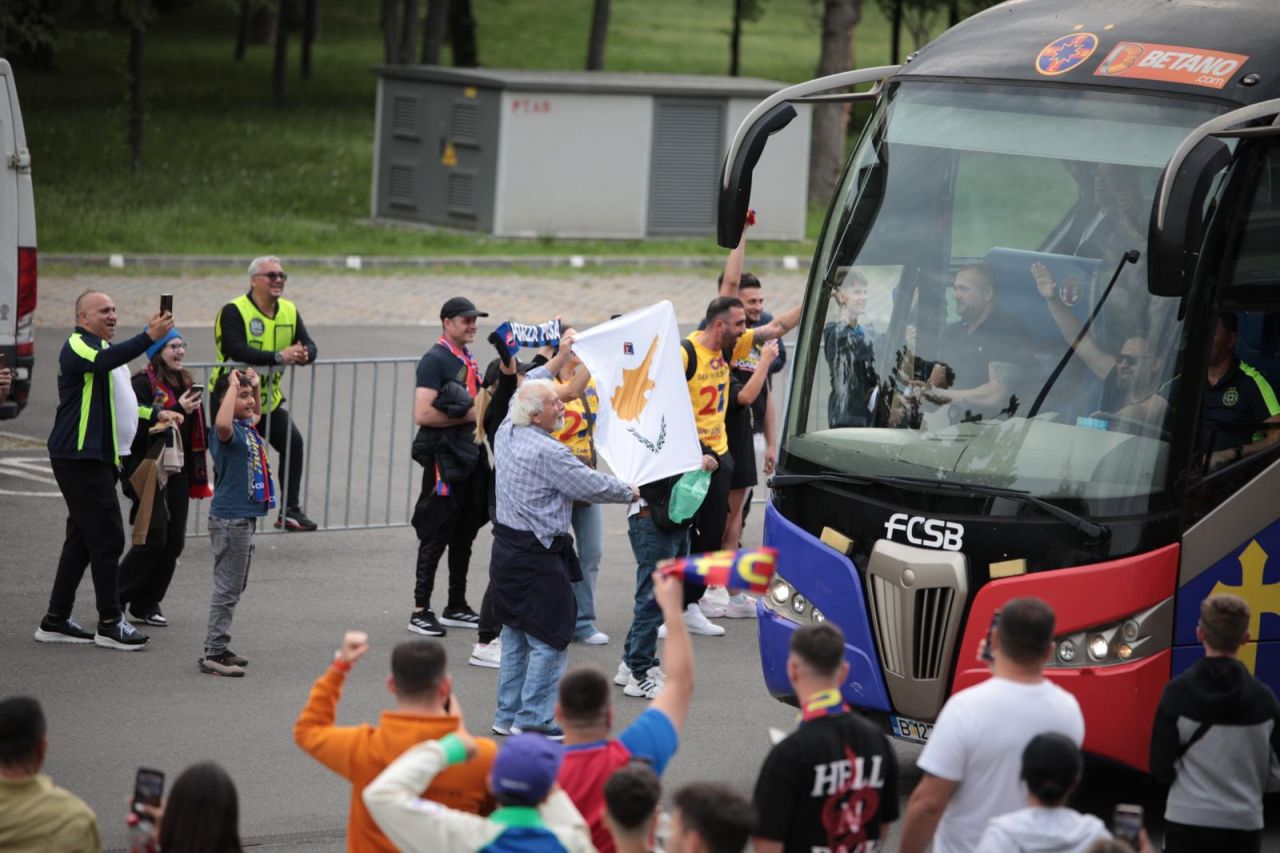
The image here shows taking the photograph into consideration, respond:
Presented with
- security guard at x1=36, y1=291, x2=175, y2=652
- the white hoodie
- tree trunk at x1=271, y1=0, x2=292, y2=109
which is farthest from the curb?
the white hoodie

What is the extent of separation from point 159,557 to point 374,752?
533 centimetres

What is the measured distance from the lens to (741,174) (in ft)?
27.4

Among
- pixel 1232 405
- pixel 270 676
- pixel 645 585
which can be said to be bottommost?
pixel 270 676

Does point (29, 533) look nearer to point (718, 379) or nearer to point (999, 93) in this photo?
point (718, 379)

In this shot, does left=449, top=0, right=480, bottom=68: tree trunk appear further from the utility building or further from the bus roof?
the bus roof

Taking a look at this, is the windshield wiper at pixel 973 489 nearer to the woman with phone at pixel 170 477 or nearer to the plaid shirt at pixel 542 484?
the plaid shirt at pixel 542 484

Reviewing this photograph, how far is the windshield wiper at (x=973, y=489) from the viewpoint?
23.6 feet

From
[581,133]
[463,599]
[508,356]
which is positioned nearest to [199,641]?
[463,599]

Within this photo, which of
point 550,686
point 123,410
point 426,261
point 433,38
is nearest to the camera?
point 550,686

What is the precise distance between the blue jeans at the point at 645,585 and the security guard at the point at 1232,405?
3.06m

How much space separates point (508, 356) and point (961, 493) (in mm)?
3117

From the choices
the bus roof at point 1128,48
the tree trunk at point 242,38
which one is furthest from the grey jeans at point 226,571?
the tree trunk at point 242,38

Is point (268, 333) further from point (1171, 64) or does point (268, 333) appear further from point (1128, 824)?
point (1128, 824)

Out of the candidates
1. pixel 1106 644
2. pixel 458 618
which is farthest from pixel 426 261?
pixel 1106 644
